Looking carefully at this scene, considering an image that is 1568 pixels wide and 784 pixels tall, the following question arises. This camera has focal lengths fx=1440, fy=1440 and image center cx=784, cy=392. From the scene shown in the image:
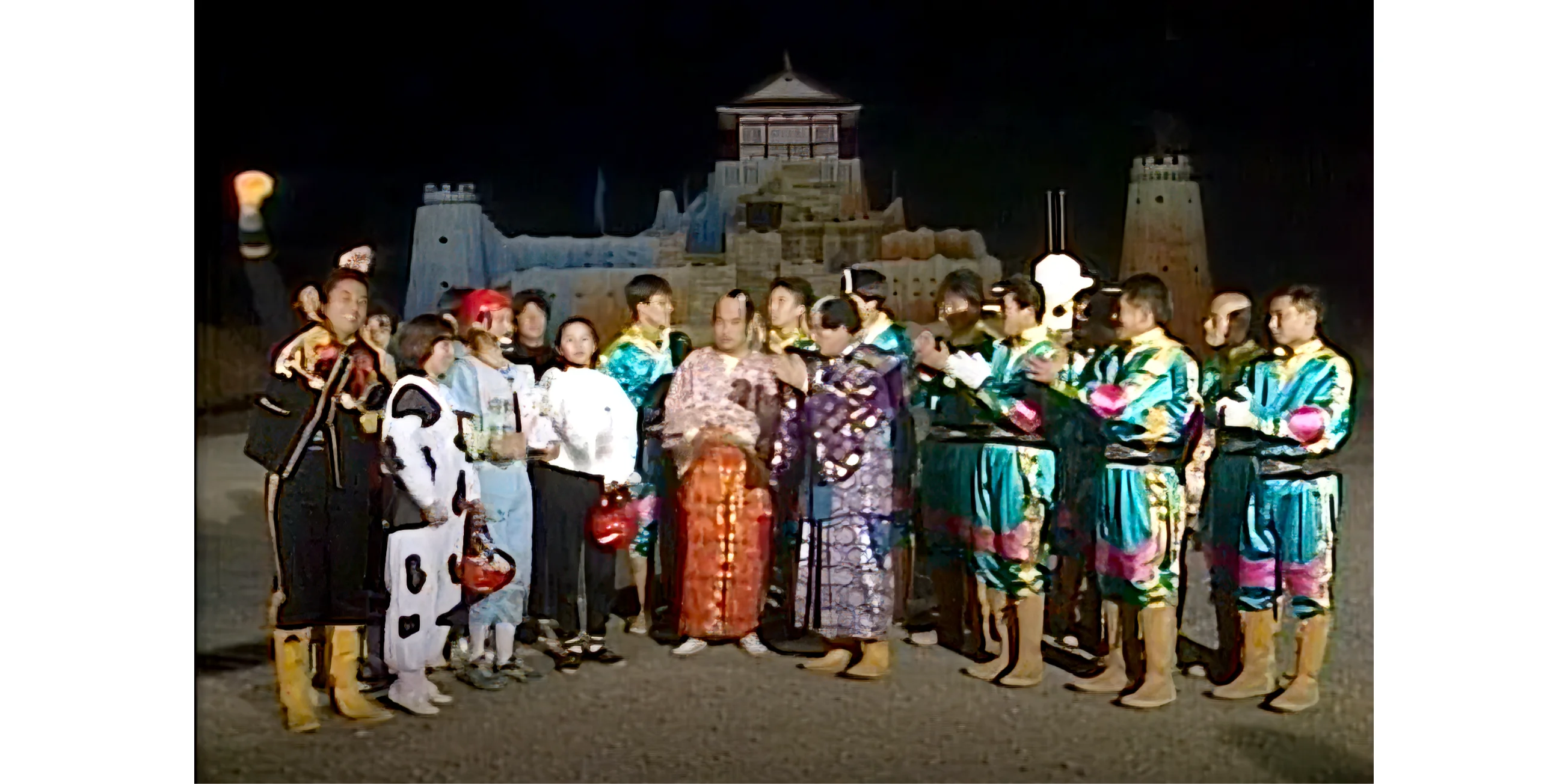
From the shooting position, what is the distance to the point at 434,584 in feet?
14.1

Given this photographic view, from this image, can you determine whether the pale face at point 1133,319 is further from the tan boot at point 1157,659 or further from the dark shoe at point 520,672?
the dark shoe at point 520,672

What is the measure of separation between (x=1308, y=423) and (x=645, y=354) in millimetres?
1972

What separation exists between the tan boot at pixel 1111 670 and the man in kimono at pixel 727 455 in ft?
3.21

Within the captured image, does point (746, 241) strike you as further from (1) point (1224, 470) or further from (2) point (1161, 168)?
(1) point (1224, 470)

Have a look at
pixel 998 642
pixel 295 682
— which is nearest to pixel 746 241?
pixel 998 642

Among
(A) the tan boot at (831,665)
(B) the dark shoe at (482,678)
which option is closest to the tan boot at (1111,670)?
(A) the tan boot at (831,665)

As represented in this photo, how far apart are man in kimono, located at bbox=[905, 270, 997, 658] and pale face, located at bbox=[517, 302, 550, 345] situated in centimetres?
113

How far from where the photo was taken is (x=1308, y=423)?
4.24 m

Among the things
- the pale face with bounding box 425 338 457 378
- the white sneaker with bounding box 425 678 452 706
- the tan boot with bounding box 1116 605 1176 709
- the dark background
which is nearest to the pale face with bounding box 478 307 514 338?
the pale face with bounding box 425 338 457 378

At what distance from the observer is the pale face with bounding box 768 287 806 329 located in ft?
14.1

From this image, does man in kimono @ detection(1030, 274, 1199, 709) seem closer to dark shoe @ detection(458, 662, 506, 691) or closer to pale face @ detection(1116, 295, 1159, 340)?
pale face @ detection(1116, 295, 1159, 340)

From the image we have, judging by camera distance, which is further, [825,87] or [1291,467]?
[825,87]

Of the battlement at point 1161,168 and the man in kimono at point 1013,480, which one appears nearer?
the man in kimono at point 1013,480

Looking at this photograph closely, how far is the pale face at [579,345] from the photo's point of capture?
4.30 meters
